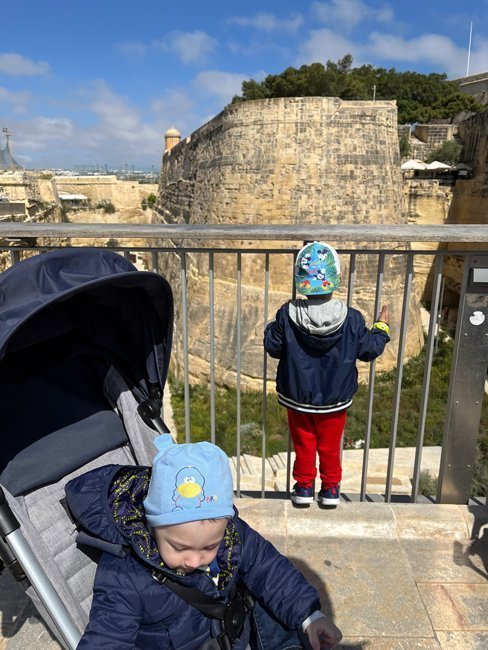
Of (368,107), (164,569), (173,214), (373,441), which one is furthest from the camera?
(173,214)

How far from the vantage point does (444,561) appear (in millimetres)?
2277

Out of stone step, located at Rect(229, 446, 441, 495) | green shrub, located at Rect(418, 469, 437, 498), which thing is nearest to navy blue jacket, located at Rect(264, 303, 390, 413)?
green shrub, located at Rect(418, 469, 437, 498)

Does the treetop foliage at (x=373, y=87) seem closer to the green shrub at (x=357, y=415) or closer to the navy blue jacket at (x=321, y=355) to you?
the green shrub at (x=357, y=415)

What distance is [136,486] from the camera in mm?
1524

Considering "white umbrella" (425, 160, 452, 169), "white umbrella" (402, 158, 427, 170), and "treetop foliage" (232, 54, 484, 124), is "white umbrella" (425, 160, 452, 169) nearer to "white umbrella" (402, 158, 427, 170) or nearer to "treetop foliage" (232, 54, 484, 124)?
"white umbrella" (402, 158, 427, 170)

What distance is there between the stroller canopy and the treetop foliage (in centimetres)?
2730

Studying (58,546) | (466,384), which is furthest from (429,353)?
(58,546)

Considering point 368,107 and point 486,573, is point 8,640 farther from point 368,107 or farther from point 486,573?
point 368,107

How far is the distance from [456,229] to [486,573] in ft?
5.27

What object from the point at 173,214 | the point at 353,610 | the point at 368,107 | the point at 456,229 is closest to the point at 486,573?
the point at 353,610

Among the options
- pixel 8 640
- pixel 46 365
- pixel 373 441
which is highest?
pixel 46 365

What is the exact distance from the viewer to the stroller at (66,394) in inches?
55.6

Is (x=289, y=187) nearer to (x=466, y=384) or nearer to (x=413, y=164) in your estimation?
(x=466, y=384)

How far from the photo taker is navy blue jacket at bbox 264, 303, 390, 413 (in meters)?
2.25
